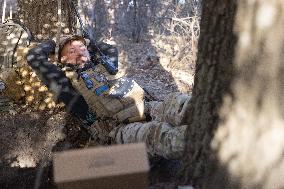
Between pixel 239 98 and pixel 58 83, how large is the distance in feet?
7.93

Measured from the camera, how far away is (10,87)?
495 centimetres

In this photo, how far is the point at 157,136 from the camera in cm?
350

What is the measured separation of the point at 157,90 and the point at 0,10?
7854mm

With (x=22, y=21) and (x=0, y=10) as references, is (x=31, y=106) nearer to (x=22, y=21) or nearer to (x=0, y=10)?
(x=22, y=21)

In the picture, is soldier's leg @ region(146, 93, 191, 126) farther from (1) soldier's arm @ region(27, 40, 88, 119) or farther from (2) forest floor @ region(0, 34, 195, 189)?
(1) soldier's arm @ region(27, 40, 88, 119)

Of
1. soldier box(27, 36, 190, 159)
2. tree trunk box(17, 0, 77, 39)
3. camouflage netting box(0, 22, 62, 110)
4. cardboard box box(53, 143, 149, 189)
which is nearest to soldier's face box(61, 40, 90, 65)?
soldier box(27, 36, 190, 159)

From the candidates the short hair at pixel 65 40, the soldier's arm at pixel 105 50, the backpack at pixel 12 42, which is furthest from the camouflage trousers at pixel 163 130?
the backpack at pixel 12 42

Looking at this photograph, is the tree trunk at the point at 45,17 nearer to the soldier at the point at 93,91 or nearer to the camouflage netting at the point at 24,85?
the camouflage netting at the point at 24,85

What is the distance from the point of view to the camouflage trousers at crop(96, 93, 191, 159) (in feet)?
10.4

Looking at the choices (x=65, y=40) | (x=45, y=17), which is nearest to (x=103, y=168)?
(x=65, y=40)

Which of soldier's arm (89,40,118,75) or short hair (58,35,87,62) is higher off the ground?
short hair (58,35,87,62)

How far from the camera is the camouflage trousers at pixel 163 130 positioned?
3171mm

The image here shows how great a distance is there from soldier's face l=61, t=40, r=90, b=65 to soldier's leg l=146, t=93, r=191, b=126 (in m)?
1.07

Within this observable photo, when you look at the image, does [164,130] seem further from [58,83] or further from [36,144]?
[36,144]
